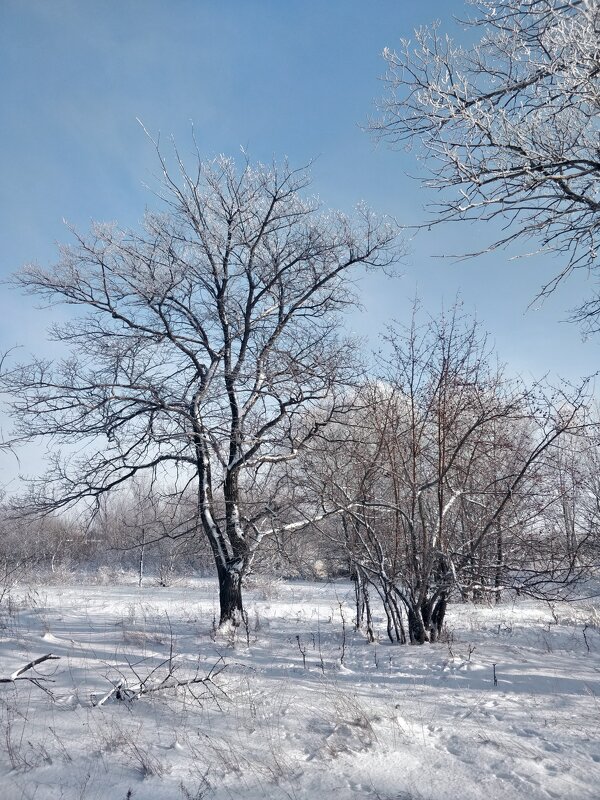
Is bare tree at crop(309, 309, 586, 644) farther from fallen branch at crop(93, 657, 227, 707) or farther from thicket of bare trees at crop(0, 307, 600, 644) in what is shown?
fallen branch at crop(93, 657, 227, 707)

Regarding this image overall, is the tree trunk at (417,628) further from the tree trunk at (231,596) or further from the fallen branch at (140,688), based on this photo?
the fallen branch at (140,688)

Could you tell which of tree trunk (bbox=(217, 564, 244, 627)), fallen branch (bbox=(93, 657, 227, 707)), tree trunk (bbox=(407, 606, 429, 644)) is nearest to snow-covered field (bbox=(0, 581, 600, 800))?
fallen branch (bbox=(93, 657, 227, 707))

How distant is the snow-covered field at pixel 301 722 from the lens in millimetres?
3332

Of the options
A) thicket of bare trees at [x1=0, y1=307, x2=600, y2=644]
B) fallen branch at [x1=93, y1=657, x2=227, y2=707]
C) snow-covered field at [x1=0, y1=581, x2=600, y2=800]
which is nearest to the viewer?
snow-covered field at [x1=0, y1=581, x2=600, y2=800]

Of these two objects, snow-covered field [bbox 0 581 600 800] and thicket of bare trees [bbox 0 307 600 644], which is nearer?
snow-covered field [bbox 0 581 600 800]

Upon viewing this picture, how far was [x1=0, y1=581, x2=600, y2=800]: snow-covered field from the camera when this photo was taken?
3332 mm

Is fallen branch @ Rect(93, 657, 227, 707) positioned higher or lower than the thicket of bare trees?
lower

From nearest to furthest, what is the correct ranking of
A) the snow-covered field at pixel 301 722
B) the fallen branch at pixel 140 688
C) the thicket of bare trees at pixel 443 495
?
the snow-covered field at pixel 301 722 → the fallen branch at pixel 140 688 → the thicket of bare trees at pixel 443 495

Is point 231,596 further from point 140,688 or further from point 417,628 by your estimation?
point 140,688

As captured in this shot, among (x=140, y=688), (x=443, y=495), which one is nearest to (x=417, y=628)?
(x=443, y=495)

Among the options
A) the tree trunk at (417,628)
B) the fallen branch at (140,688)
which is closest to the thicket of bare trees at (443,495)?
the tree trunk at (417,628)

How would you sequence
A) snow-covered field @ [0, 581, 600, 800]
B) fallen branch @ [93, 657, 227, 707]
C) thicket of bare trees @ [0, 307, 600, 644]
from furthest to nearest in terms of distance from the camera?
thicket of bare trees @ [0, 307, 600, 644], fallen branch @ [93, 657, 227, 707], snow-covered field @ [0, 581, 600, 800]

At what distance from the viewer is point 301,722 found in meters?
4.25

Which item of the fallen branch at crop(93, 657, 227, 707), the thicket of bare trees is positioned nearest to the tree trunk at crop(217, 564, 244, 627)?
the thicket of bare trees
